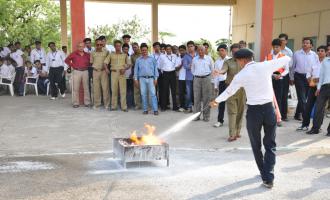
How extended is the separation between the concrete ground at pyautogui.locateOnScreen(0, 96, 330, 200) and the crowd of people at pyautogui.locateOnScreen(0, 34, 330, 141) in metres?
0.75

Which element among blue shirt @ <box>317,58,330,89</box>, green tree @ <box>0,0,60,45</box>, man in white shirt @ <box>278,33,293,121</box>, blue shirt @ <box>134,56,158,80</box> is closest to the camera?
blue shirt @ <box>317,58,330,89</box>

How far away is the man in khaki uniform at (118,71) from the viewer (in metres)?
11.0

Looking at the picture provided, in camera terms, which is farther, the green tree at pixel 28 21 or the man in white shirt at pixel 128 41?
the green tree at pixel 28 21

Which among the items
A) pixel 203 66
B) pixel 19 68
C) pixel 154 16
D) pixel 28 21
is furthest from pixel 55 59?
pixel 28 21

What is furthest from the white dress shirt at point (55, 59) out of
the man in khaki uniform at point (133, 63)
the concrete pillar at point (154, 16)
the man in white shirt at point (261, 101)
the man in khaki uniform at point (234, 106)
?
the man in white shirt at point (261, 101)

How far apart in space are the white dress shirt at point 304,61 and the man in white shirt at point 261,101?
486cm

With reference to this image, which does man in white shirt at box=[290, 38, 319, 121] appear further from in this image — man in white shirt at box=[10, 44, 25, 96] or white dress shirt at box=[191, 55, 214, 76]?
man in white shirt at box=[10, 44, 25, 96]

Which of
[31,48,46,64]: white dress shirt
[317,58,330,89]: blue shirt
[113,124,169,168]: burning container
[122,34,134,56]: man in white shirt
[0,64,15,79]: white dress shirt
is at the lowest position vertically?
[113,124,169,168]: burning container

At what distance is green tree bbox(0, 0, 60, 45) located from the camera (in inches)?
1046

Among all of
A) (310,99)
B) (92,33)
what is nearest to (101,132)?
(310,99)

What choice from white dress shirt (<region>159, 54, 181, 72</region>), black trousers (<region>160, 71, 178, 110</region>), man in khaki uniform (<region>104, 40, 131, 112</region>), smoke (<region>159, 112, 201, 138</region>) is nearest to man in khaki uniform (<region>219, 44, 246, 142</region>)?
smoke (<region>159, 112, 201, 138</region>)

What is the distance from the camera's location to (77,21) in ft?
38.4

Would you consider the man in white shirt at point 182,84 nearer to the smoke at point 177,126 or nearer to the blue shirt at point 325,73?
the smoke at point 177,126

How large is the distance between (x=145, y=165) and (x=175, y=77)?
220 inches
